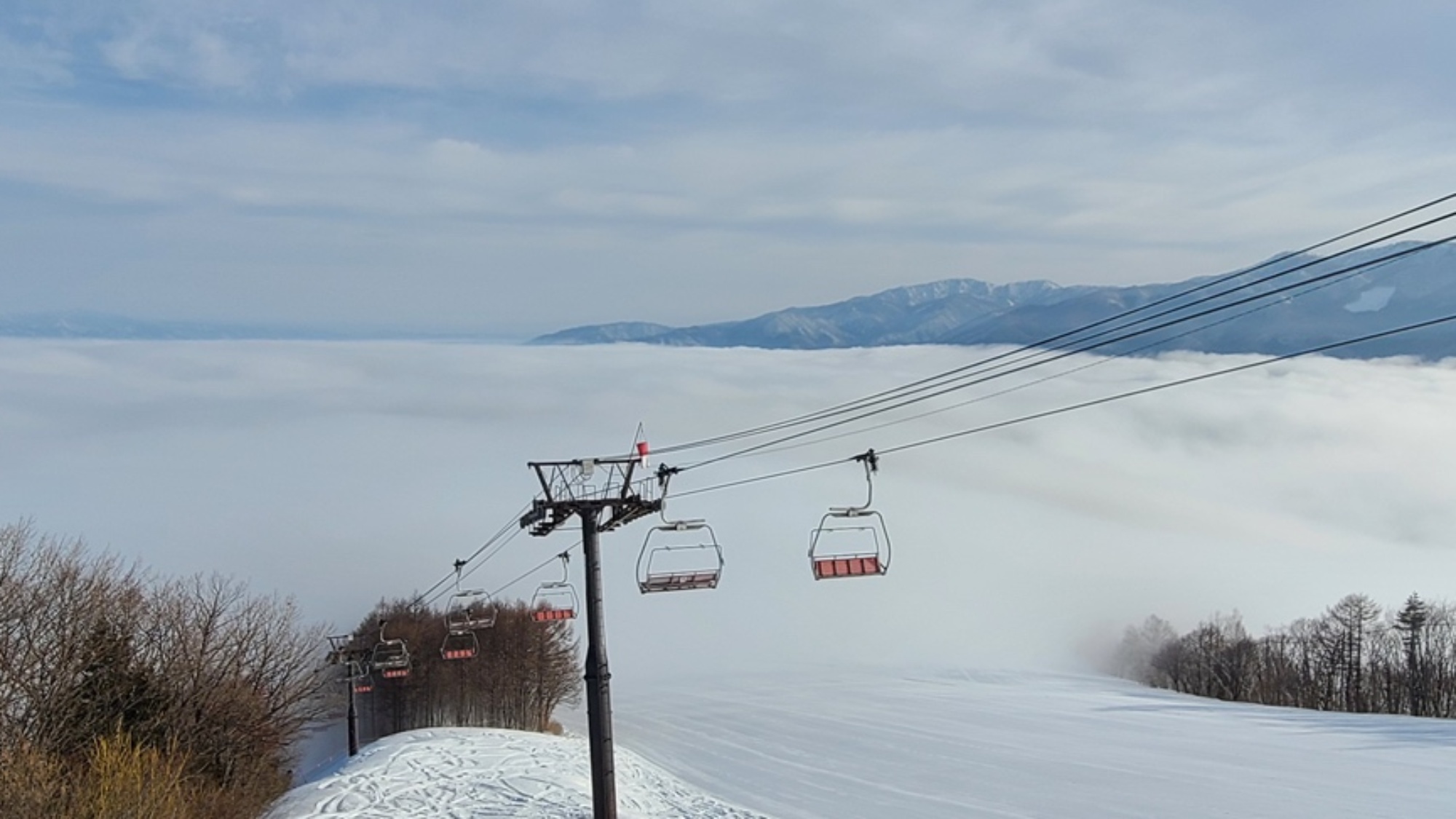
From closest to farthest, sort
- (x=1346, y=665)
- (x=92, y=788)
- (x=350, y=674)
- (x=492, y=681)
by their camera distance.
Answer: (x=92, y=788), (x=350, y=674), (x=492, y=681), (x=1346, y=665)

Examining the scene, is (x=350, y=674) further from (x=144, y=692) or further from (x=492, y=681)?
(x=492, y=681)

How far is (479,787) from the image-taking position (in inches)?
1766

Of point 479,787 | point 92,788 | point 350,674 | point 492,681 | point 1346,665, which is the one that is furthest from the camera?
point 1346,665

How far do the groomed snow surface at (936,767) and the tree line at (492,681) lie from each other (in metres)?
7.73

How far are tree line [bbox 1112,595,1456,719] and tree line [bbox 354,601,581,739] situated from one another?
3048 inches

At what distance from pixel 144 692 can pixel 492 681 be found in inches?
1952

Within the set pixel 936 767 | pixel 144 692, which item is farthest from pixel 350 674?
pixel 936 767

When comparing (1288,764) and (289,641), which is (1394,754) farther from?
(289,641)

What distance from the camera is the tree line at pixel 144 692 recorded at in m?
31.0

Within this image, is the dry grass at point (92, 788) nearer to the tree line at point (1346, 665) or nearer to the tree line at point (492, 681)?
the tree line at point (492, 681)

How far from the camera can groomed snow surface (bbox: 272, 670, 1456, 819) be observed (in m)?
45.4

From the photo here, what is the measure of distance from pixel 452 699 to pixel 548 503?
76.3 metres

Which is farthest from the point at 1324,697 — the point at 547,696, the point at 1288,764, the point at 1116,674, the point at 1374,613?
the point at 547,696

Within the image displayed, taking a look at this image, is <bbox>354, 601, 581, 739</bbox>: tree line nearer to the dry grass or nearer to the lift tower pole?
the lift tower pole
